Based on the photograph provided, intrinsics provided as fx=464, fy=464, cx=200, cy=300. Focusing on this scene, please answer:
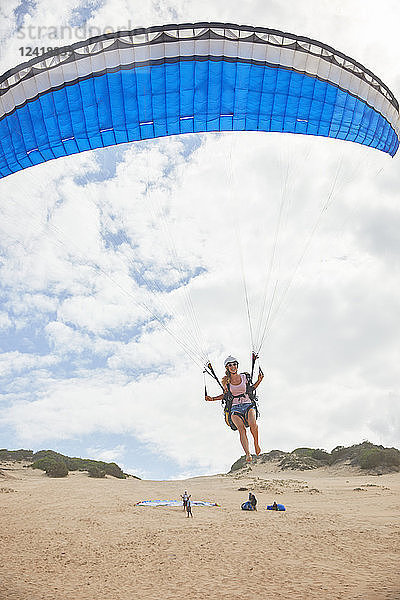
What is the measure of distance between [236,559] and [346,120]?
9.09 meters

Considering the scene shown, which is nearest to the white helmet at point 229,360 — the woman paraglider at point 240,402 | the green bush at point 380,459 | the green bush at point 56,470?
the woman paraglider at point 240,402

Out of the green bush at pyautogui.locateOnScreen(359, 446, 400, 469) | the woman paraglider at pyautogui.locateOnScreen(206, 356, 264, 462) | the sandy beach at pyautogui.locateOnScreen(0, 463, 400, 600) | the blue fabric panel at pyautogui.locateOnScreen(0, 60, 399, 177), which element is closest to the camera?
the sandy beach at pyautogui.locateOnScreen(0, 463, 400, 600)

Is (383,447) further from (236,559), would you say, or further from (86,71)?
(86,71)

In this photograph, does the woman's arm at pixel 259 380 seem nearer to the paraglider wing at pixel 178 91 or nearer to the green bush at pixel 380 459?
the paraglider wing at pixel 178 91

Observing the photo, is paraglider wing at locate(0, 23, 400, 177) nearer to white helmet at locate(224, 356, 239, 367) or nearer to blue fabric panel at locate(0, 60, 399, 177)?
blue fabric panel at locate(0, 60, 399, 177)

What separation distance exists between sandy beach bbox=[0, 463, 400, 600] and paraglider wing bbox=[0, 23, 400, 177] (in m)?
7.65

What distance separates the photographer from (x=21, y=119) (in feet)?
26.8

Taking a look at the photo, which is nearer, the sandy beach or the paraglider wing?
the sandy beach

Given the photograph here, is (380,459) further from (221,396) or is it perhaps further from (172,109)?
(172,109)

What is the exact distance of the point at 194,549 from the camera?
33.6 feet

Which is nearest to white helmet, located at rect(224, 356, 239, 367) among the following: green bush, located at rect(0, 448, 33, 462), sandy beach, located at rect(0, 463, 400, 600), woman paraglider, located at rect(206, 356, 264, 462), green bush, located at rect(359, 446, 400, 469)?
woman paraglider, located at rect(206, 356, 264, 462)

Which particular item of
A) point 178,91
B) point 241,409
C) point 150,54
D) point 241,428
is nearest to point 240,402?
point 241,409

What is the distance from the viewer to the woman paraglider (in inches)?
322

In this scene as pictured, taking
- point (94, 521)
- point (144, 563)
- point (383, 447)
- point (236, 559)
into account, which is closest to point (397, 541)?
point (236, 559)
